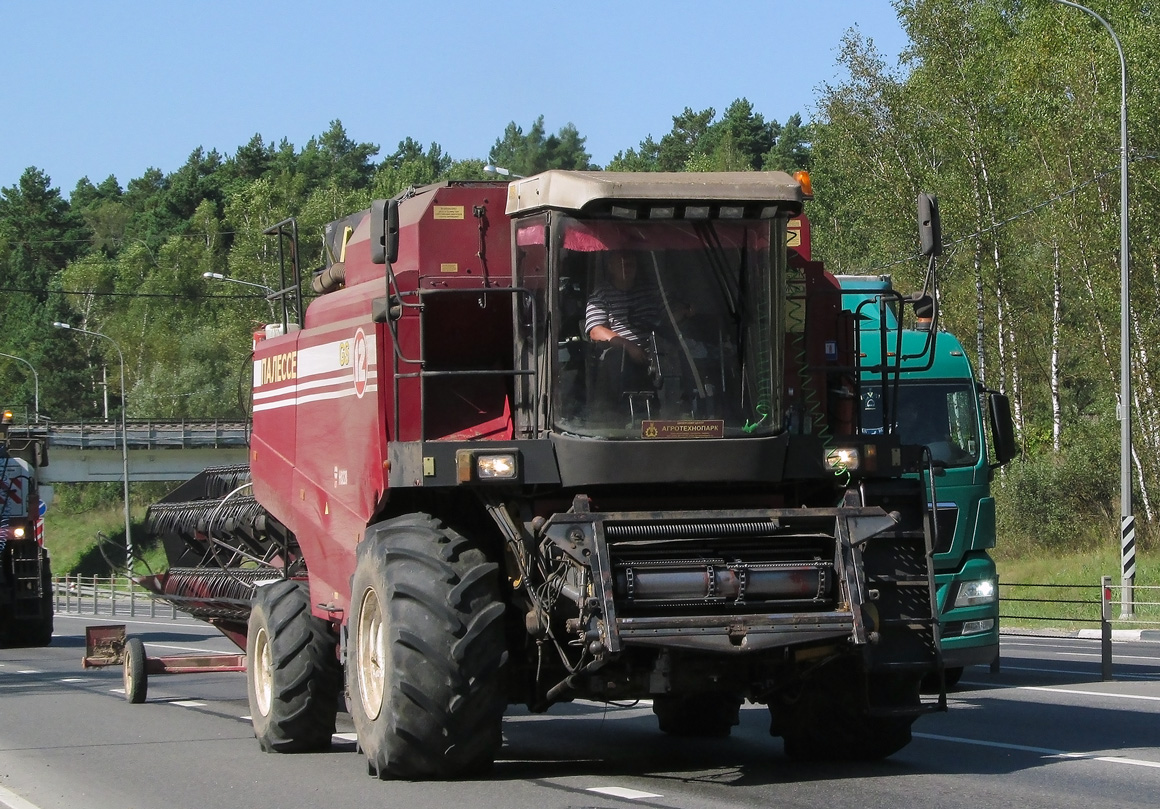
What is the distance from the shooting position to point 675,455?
954cm

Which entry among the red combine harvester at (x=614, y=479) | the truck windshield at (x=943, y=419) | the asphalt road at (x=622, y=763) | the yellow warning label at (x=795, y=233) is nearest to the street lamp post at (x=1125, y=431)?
the asphalt road at (x=622, y=763)

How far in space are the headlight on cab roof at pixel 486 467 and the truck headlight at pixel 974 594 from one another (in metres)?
7.22

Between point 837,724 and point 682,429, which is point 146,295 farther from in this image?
point 682,429

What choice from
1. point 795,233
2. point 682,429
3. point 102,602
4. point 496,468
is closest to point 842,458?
point 682,429

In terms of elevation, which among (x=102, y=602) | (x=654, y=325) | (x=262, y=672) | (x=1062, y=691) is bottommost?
(x=102, y=602)

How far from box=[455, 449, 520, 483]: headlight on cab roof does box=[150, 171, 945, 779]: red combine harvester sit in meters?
0.01

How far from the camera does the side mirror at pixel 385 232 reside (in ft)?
30.7

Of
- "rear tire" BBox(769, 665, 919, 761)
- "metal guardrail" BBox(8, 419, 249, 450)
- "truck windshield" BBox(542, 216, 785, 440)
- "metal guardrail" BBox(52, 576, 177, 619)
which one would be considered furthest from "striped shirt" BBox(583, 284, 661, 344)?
"metal guardrail" BBox(8, 419, 249, 450)

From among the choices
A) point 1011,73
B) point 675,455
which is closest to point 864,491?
point 675,455

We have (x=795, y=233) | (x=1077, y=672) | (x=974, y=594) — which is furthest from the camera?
(x=1077, y=672)

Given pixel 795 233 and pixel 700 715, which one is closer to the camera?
pixel 795 233

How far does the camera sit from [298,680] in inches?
451

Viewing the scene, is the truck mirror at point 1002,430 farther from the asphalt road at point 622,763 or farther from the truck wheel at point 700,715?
the truck wheel at point 700,715

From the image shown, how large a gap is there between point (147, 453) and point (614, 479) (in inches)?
2372
